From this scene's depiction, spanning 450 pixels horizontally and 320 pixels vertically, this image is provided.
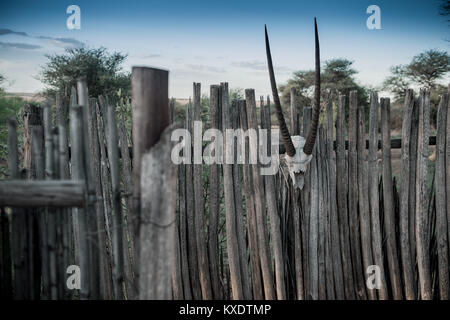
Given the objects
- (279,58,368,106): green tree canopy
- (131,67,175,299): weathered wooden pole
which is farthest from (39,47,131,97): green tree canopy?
(131,67,175,299): weathered wooden pole

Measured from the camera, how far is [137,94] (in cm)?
243

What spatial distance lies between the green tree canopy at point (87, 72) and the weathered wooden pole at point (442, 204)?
47.9 ft

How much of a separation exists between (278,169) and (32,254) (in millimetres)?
2149

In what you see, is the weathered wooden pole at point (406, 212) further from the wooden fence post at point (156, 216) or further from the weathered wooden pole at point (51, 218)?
the weathered wooden pole at point (51, 218)

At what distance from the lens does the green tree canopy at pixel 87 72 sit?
1717cm

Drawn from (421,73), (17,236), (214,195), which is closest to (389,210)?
A: (214,195)

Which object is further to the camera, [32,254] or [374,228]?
[374,228]

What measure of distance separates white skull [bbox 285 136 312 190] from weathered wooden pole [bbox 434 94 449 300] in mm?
1356

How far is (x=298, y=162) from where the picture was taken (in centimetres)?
360

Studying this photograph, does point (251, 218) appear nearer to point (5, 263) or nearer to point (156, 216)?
point (156, 216)

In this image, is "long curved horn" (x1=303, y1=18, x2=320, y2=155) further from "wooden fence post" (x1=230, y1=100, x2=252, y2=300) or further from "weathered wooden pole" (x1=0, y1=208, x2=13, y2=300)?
"weathered wooden pole" (x1=0, y1=208, x2=13, y2=300)

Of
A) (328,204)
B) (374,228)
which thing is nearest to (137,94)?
(328,204)

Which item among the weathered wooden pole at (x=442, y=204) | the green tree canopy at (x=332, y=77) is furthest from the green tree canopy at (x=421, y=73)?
the weathered wooden pole at (x=442, y=204)

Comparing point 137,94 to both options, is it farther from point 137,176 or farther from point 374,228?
point 374,228
